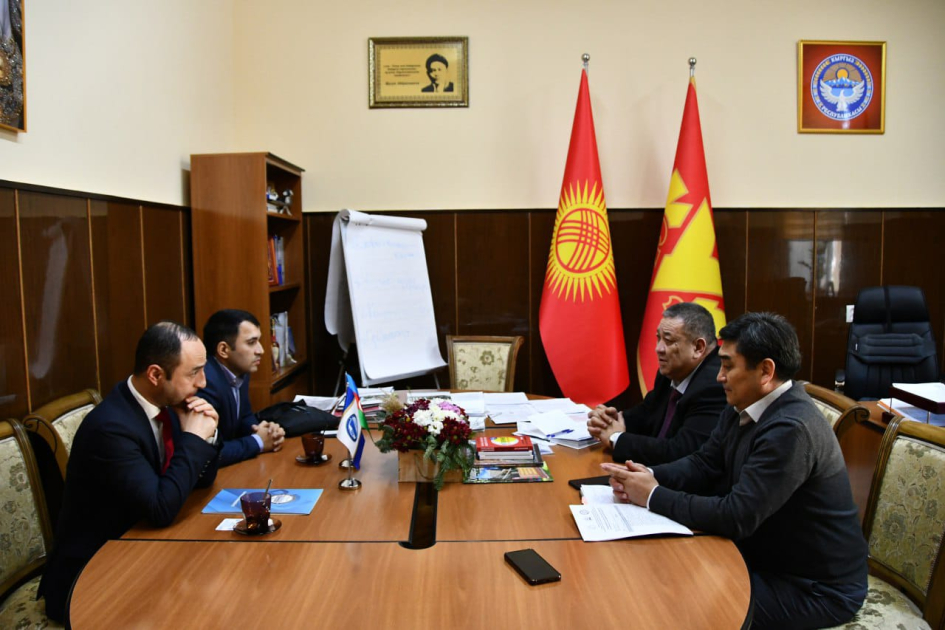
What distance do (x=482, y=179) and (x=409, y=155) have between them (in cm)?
48

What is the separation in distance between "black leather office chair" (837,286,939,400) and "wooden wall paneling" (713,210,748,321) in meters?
0.69

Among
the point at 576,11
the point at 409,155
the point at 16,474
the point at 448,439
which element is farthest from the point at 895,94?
the point at 16,474

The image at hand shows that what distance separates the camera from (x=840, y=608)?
1.65 metres

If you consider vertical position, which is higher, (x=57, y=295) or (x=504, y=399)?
(x=57, y=295)

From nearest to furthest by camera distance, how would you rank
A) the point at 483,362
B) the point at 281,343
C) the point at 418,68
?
the point at 483,362, the point at 281,343, the point at 418,68

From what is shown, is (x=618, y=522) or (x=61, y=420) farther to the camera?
(x=61, y=420)

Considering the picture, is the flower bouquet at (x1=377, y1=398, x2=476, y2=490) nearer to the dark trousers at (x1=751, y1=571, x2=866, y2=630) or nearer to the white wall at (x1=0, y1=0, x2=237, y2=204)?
the dark trousers at (x1=751, y1=571, x2=866, y2=630)

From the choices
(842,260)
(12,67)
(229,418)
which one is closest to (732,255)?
(842,260)

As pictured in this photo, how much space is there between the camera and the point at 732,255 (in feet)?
14.1

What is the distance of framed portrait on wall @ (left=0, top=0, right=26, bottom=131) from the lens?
2.18 metres

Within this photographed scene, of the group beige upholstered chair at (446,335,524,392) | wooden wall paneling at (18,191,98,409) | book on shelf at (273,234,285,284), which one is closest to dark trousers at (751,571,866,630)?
beige upholstered chair at (446,335,524,392)

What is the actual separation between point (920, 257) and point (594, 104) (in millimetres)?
2306

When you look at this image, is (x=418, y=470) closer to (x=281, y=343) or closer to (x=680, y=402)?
(x=680, y=402)

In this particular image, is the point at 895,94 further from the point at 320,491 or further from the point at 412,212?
the point at 320,491
